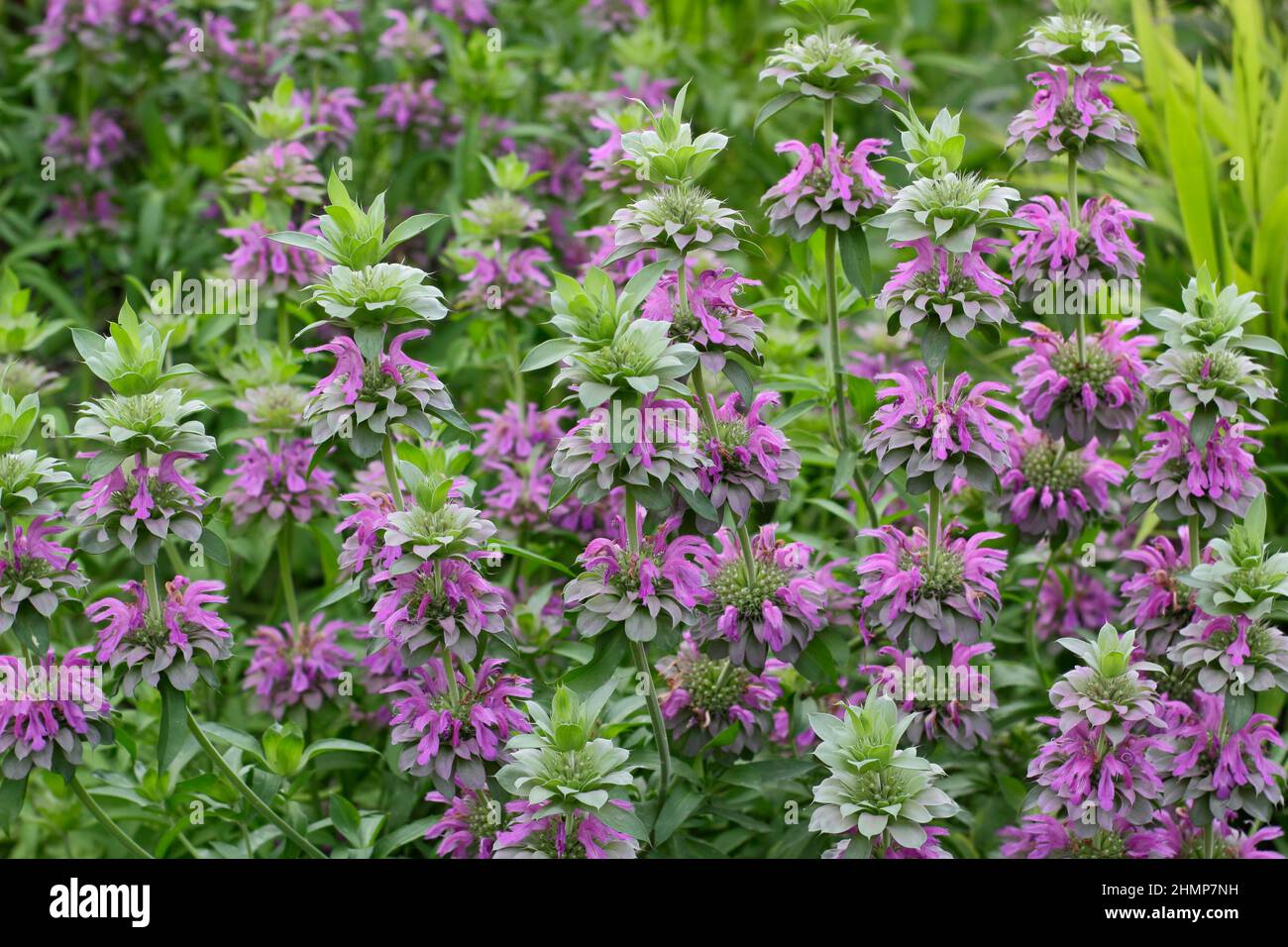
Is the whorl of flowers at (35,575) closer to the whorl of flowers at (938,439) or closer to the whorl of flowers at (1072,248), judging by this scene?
the whorl of flowers at (938,439)

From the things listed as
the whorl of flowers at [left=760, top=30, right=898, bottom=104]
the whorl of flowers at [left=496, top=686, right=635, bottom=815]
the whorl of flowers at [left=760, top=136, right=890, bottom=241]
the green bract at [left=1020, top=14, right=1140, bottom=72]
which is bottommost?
the whorl of flowers at [left=496, top=686, right=635, bottom=815]

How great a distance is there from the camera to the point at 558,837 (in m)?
2.40

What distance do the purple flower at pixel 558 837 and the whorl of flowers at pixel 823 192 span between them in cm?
112

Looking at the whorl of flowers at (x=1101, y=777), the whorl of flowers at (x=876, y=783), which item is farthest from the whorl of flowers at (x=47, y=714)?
the whorl of flowers at (x=1101, y=777)

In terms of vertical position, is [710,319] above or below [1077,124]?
below

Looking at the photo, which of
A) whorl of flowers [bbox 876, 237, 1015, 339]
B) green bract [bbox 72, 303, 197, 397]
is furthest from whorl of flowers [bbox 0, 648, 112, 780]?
whorl of flowers [bbox 876, 237, 1015, 339]

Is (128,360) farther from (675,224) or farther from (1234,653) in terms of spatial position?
(1234,653)

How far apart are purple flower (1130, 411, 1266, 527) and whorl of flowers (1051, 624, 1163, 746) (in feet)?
0.97

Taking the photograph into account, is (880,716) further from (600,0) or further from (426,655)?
(600,0)

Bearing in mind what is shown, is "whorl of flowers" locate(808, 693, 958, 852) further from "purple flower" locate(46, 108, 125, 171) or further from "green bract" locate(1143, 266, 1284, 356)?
"purple flower" locate(46, 108, 125, 171)

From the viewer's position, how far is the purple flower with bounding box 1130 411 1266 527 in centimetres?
266

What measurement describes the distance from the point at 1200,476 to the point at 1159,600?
285 millimetres

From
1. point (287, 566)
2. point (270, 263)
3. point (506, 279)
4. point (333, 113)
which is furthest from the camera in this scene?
point (333, 113)

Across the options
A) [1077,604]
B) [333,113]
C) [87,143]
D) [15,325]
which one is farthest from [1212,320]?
[87,143]
